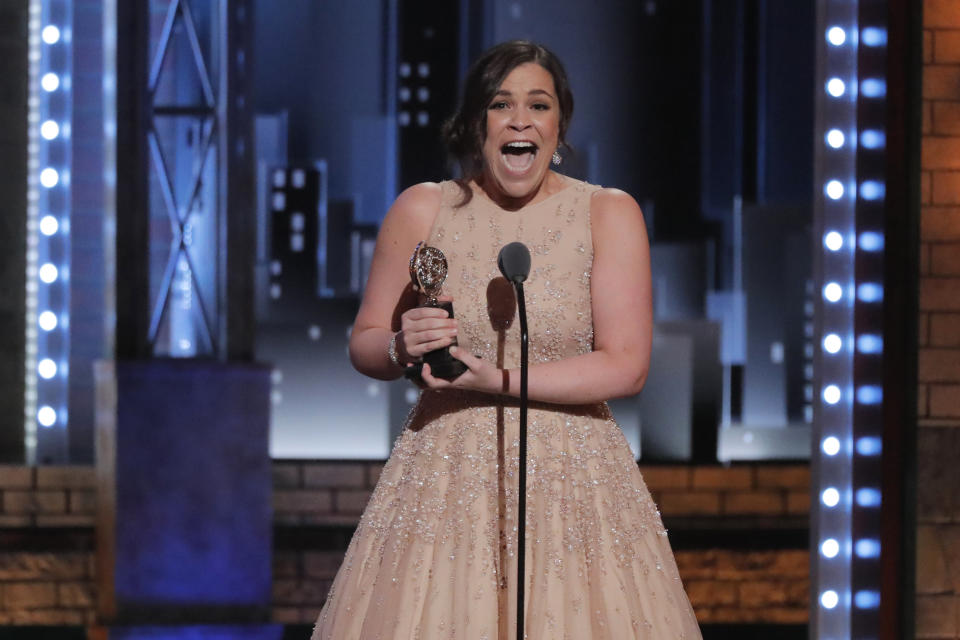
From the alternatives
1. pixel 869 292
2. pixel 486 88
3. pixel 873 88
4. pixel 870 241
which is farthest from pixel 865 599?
pixel 486 88

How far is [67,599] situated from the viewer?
171 inches

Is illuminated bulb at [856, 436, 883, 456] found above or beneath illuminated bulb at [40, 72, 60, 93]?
beneath

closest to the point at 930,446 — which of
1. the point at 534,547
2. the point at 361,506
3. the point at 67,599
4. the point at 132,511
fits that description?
the point at 534,547

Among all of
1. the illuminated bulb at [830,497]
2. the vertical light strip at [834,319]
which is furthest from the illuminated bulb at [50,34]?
the illuminated bulb at [830,497]

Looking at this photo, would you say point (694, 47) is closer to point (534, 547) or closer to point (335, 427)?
point (335, 427)

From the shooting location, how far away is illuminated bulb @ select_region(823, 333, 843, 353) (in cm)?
298

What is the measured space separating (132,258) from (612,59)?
1.98 metres

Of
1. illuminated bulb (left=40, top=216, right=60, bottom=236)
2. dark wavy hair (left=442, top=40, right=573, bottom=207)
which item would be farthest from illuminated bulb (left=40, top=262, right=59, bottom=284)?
dark wavy hair (left=442, top=40, right=573, bottom=207)

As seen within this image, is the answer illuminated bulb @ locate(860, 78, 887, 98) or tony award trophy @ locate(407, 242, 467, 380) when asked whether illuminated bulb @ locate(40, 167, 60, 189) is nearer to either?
illuminated bulb @ locate(860, 78, 887, 98)

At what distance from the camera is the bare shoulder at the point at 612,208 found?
184cm

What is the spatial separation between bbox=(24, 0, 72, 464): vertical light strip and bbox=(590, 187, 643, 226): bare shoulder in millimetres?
3150

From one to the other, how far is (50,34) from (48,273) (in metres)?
0.90

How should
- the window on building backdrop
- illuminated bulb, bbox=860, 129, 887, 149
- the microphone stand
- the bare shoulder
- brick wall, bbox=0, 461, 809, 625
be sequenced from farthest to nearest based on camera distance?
the window on building backdrop < brick wall, bbox=0, 461, 809, 625 < illuminated bulb, bbox=860, 129, 887, 149 < the bare shoulder < the microphone stand

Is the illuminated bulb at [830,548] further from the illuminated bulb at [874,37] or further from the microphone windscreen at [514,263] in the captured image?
the microphone windscreen at [514,263]
